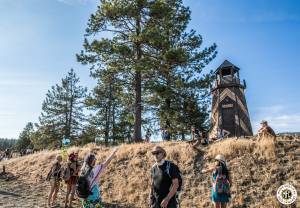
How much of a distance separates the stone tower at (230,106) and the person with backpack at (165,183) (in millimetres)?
23516

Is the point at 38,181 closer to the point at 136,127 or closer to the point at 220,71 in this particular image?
the point at 136,127

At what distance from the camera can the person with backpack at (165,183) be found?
5.94 meters

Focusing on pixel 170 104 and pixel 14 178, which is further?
pixel 170 104

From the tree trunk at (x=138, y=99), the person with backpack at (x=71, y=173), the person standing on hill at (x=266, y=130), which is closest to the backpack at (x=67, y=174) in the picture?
the person with backpack at (x=71, y=173)

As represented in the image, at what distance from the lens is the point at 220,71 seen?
31.7 metres

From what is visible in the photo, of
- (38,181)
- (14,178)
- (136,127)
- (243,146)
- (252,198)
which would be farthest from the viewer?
(136,127)

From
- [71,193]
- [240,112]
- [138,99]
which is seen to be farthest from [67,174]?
[240,112]

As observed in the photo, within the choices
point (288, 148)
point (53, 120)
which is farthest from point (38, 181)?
point (53, 120)

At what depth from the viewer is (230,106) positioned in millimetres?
30438

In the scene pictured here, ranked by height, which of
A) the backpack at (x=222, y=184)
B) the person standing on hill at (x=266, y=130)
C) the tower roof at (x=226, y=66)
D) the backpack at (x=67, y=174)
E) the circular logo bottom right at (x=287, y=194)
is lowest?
the circular logo bottom right at (x=287, y=194)

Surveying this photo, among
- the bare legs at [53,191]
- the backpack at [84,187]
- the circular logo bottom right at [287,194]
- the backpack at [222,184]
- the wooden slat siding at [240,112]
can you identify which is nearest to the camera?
the backpack at [84,187]

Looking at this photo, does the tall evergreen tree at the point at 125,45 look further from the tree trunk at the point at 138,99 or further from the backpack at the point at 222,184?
the backpack at the point at 222,184

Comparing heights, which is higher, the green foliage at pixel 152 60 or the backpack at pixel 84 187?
the green foliage at pixel 152 60

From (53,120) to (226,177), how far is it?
3894 cm
